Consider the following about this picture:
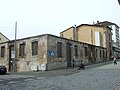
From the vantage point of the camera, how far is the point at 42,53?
3141 cm

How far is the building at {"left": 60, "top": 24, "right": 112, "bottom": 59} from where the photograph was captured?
5925cm

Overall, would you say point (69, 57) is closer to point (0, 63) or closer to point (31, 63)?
point (31, 63)

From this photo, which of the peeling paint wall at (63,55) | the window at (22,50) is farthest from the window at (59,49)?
the window at (22,50)

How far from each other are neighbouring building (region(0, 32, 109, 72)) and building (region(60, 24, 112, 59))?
1780 cm

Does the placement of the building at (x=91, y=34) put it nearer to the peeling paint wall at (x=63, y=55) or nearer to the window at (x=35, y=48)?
the peeling paint wall at (x=63, y=55)

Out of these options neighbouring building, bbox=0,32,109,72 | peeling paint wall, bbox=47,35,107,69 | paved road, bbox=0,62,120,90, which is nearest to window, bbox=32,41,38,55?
neighbouring building, bbox=0,32,109,72

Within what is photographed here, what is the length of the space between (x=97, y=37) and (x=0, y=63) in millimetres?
29078

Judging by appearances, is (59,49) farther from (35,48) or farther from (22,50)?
(22,50)

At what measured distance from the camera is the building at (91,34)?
5925cm

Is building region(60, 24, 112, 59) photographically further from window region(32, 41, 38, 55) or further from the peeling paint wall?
window region(32, 41, 38, 55)

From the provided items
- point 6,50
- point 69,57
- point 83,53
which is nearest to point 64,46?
point 69,57

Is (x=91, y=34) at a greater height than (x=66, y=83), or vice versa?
(x=91, y=34)

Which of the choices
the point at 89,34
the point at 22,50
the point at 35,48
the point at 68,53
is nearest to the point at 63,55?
the point at 68,53

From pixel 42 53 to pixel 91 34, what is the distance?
30.6 metres
